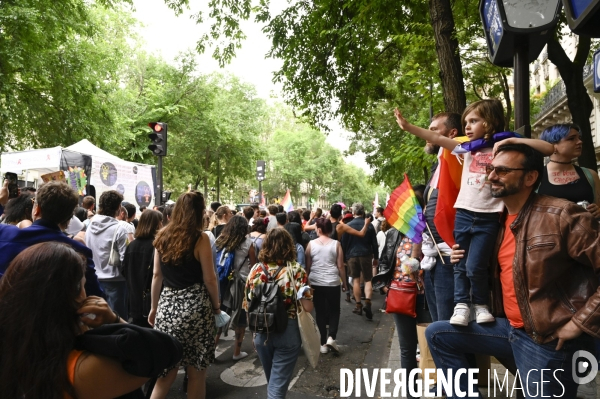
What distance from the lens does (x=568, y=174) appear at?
3.46 meters

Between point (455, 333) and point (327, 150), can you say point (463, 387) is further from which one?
point (327, 150)

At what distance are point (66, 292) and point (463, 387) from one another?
215 cm

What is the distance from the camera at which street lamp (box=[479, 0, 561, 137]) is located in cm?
309

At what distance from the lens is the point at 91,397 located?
1.62m

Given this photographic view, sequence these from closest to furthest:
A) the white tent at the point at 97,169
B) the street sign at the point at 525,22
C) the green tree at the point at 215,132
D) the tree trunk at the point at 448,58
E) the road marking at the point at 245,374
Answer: the street sign at the point at 525,22, the road marking at the point at 245,374, the tree trunk at the point at 448,58, the white tent at the point at 97,169, the green tree at the point at 215,132

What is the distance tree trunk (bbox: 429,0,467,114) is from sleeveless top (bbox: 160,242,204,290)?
3945 millimetres

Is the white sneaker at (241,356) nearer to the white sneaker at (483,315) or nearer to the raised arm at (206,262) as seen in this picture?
the raised arm at (206,262)

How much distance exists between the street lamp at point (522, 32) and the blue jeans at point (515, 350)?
142cm

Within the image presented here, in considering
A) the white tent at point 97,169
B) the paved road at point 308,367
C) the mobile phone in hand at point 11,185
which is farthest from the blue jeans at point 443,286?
the white tent at point 97,169

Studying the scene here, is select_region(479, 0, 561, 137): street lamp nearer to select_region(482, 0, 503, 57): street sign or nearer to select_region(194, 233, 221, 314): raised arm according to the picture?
select_region(482, 0, 503, 57): street sign

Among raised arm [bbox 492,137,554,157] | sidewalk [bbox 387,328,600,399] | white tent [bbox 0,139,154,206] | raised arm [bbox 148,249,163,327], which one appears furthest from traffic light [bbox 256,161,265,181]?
raised arm [bbox 492,137,554,157]

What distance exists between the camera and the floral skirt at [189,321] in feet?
12.5

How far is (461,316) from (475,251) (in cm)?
39

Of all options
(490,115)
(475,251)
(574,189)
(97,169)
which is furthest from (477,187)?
(97,169)
